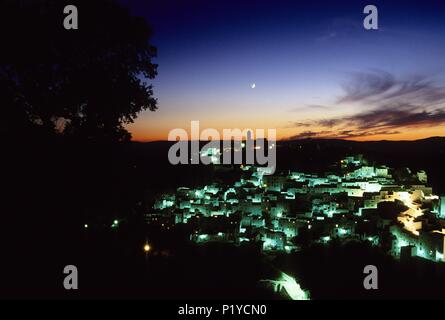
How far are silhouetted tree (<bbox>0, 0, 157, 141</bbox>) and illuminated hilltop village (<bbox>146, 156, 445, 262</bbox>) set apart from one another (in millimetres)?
5678

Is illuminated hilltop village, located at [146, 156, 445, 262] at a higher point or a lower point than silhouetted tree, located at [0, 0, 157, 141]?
lower

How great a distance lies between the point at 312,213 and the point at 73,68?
1469 centimetres

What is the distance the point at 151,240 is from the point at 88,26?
6.43 m

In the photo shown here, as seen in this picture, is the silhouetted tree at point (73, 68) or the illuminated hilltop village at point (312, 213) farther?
the illuminated hilltop village at point (312, 213)

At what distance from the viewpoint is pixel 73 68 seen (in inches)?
219

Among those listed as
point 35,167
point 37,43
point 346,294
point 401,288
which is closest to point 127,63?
point 37,43

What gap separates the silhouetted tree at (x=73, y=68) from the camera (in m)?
5.12

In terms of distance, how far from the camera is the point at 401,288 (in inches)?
368

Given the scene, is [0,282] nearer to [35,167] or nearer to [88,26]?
[35,167]

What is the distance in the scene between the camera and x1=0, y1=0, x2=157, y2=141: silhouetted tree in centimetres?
512

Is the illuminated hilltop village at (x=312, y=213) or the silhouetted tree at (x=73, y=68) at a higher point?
the silhouetted tree at (x=73, y=68)

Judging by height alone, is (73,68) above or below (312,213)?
above

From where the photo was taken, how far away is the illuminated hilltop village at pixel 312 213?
1373 centimetres

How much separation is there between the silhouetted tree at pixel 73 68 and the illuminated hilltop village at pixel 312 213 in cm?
568
